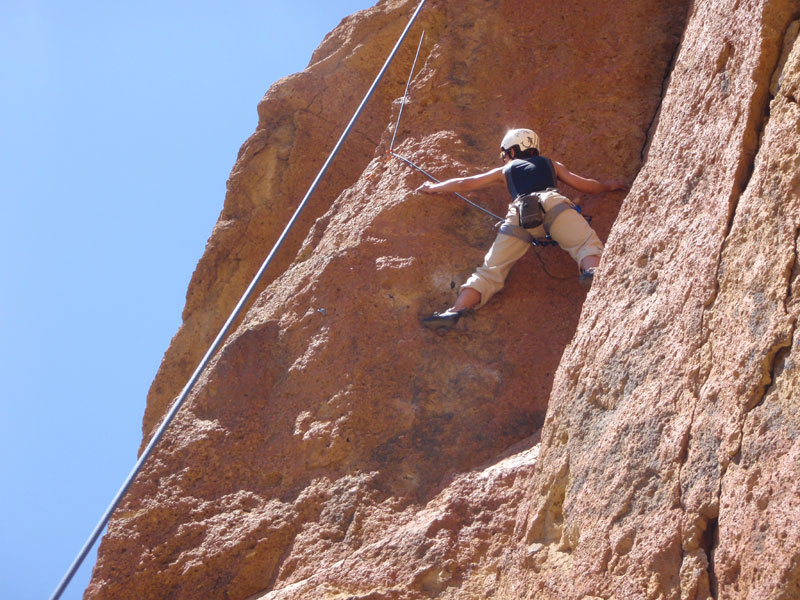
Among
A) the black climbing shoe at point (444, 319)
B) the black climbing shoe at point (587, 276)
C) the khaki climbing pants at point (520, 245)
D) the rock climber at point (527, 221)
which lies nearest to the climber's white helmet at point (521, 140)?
the rock climber at point (527, 221)

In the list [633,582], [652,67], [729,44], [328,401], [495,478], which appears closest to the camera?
[633,582]

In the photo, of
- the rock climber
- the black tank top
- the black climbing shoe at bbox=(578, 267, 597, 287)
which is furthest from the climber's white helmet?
the black climbing shoe at bbox=(578, 267, 597, 287)

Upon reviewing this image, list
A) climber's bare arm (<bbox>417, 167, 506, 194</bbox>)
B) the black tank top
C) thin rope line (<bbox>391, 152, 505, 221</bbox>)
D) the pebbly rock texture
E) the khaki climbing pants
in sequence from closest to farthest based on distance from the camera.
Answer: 1. the pebbly rock texture
2. the khaki climbing pants
3. the black tank top
4. climber's bare arm (<bbox>417, 167, 506, 194</bbox>)
5. thin rope line (<bbox>391, 152, 505, 221</bbox>)

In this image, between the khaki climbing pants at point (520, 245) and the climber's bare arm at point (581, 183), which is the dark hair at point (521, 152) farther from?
the khaki climbing pants at point (520, 245)

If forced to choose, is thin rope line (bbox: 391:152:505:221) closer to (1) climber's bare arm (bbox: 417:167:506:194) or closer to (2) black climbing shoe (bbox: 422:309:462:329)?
(1) climber's bare arm (bbox: 417:167:506:194)

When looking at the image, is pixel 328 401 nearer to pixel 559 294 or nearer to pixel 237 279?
pixel 559 294

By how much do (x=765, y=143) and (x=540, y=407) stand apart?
7.48 ft

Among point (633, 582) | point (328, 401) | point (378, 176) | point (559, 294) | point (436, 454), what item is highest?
point (378, 176)

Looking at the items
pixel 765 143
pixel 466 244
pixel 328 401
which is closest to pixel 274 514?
pixel 328 401

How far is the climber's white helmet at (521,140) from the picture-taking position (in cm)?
546

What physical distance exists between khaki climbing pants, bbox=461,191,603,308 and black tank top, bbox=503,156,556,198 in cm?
10

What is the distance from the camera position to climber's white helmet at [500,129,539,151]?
5.46 m

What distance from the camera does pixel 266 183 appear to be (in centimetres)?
799

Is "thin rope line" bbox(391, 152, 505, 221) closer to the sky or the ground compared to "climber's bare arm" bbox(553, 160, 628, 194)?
closer to the sky
